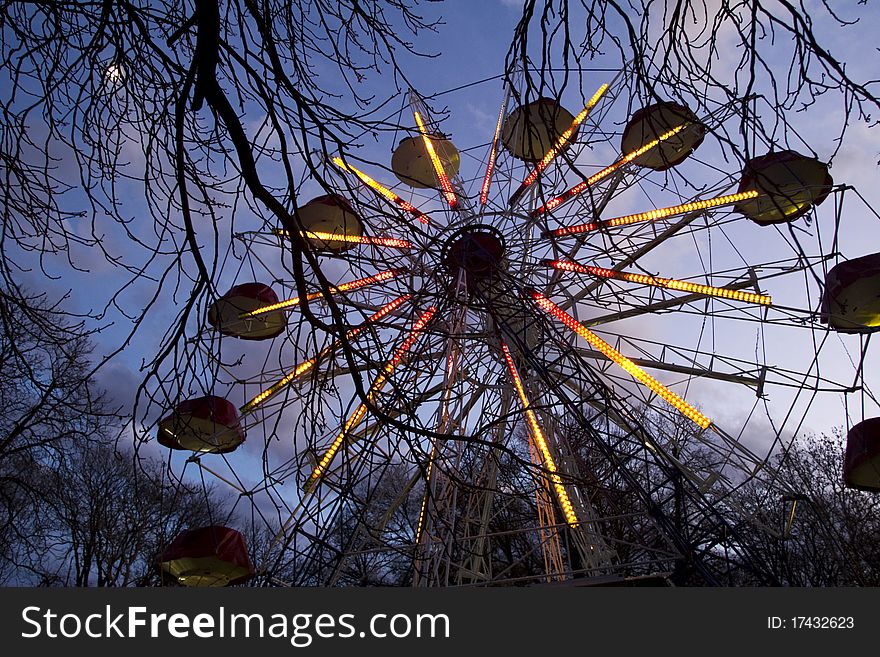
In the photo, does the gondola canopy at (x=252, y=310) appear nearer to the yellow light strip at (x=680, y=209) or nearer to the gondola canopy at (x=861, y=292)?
the yellow light strip at (x=680, y=209)

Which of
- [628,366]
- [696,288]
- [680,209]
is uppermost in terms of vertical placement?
[680,209]

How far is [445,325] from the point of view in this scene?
7.61m

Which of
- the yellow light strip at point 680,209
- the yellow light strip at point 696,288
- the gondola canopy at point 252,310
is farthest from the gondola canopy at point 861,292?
the gondola canopy at point 252,310

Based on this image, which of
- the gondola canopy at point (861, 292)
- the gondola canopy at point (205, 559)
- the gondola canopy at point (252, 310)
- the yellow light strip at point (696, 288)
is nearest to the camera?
the gondola canopy at point (861, 292)

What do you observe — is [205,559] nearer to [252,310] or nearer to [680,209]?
[252,310]

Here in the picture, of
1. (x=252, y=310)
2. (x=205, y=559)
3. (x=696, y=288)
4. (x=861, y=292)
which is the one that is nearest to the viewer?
(x=861, y=292)

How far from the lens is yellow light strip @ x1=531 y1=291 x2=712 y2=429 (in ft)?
22.1

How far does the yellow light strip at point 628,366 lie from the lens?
6723 millimetres

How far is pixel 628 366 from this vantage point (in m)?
7.17

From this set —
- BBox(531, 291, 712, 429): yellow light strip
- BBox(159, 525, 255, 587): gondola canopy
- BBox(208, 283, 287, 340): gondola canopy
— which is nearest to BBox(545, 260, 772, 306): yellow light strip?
BBox(531, 291, 712, 429): yellow light strip

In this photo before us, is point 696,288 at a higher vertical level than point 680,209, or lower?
lower

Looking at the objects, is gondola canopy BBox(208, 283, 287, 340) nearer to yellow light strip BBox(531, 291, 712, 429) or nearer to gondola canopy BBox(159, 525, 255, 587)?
gondola canopy BBox(159, 525, 255, 587)

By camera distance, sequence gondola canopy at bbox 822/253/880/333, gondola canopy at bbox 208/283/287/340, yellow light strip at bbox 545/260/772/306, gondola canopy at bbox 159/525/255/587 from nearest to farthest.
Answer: gondola canopy at bbox 822/253/880/333, gondola canopy at bbox 159/525/255/587, yellow light strip at bbox 545/260/772/306, gondola canopy at bbox 208/283/287/340

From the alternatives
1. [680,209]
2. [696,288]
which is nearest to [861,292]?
[696,288]
